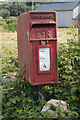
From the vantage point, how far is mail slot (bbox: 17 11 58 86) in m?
3.83

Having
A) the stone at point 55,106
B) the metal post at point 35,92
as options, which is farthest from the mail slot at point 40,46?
the stone at point 55,106

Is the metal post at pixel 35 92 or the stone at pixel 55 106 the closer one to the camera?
the stone at pixel 55 106

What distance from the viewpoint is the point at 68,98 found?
159 inches

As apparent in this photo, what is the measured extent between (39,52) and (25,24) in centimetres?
50

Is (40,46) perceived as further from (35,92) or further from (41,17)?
(35,92)

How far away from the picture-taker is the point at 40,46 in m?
3.86

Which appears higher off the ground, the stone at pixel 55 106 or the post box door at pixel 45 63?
the post box door at pixel 45 63

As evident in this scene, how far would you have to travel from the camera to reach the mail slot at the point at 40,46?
383 cm

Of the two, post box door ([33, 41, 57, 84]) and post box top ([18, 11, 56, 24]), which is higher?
post box top ([18, 11, 56, 24])

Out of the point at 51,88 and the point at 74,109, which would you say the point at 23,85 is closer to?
the point at 51,88

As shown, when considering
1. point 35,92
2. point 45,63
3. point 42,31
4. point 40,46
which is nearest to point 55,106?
point 35,92

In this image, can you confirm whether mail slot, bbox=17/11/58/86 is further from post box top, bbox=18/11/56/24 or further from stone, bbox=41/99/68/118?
stone, bbox=41/99/68/118

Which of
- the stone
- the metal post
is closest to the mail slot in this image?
the metal post

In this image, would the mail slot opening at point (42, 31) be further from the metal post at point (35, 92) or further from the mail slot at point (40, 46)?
the metal post at point (35, 92)
